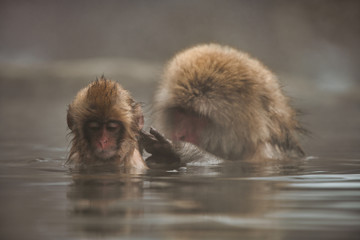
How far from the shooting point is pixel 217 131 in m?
5.23

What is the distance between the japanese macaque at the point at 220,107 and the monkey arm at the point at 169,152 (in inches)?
3.9

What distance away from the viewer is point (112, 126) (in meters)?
4.05

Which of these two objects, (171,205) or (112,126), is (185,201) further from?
(112,126)

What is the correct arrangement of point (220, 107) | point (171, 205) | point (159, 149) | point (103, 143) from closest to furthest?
point (171, 205)
point (103, 143)
point (159, 149)
point (220, 107)

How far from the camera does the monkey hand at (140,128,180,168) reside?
449 cm

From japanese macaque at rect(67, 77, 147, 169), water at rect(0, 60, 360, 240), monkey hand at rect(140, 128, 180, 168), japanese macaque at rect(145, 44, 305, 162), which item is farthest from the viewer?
japanese macaque at rect(145, 44, 305, 162)

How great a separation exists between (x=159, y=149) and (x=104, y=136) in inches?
23.8

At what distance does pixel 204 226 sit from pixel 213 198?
643 millimetres

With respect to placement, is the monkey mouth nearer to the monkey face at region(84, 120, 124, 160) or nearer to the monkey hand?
the monkey face at region(84, 120, 124, 160)

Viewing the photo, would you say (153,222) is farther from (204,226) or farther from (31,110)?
(31,110)

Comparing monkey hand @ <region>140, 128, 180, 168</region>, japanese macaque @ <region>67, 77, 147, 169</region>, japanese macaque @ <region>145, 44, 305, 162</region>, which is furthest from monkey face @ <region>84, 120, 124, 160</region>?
japanese macaque @ <region>145, 44, 305, 162</region>

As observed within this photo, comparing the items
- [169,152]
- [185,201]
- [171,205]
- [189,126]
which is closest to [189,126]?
[189,126]

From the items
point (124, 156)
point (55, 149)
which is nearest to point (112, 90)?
point (124, 156)

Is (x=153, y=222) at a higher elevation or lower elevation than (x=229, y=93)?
lower
